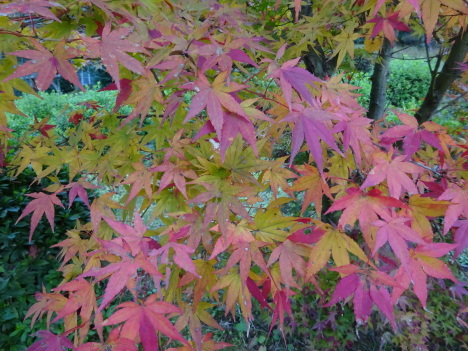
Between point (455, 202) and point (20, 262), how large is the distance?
297 centimetres

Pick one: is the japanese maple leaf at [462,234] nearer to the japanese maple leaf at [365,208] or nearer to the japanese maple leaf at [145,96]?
the japanese maple leaf at [365,208]

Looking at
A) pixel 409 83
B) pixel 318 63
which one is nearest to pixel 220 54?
pixel 318 63

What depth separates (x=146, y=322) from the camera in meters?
0.87

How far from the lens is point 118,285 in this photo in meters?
0.85

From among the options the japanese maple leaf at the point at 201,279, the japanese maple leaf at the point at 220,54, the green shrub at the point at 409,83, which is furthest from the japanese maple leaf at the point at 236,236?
the green shrub at the point at 409,83

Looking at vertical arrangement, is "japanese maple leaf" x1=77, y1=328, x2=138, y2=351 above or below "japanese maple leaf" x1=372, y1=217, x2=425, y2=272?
below

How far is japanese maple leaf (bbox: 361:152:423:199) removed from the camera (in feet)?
3.27

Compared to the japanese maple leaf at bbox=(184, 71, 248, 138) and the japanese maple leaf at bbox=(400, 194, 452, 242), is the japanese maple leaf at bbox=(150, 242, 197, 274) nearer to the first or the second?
the japanese maple leaf at bbox=(184, 71, 248, 138)

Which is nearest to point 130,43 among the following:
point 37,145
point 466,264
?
point 37,145

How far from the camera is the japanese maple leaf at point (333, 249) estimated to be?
99 centimetres

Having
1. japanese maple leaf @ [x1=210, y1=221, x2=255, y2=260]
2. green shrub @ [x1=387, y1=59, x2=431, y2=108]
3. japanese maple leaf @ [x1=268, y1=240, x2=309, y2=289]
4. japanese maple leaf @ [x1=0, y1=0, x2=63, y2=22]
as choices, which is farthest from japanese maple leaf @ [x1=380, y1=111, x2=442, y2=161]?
green shrub @ [x1=387, y1=59, x2=431, y2=108]

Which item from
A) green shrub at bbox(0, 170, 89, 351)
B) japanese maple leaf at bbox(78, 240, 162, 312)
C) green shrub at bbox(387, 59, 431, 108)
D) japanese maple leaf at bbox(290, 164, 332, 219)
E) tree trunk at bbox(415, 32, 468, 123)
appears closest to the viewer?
japanese maple leaf at bbox(78, 240, 162, 312)

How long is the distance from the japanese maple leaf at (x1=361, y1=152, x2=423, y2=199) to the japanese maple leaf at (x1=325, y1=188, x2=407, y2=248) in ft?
0.15

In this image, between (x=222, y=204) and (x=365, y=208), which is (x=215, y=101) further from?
(x=365, y=208)
